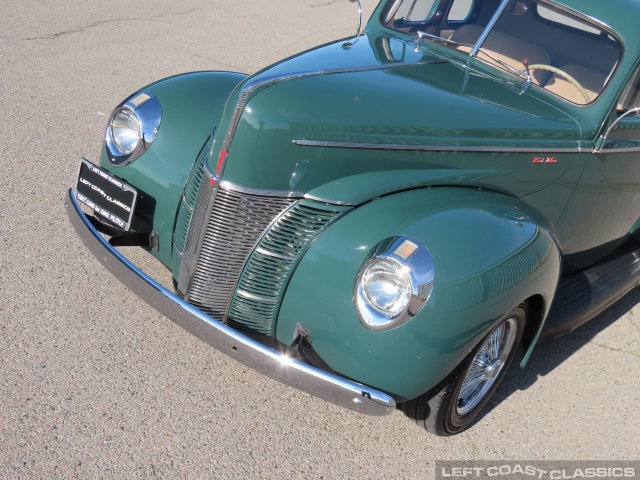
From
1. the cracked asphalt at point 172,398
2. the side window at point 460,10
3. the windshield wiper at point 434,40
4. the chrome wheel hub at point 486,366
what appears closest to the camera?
the cracked asphalt at point 172,398

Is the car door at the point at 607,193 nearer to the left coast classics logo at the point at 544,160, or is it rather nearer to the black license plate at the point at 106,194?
the left coast classics logo at the point at 544,160

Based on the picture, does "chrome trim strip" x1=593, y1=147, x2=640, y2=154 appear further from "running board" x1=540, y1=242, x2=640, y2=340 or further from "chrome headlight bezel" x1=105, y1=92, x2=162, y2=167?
"chrome headlight bezel" x1=105, y1=92, x2=162, y2=167

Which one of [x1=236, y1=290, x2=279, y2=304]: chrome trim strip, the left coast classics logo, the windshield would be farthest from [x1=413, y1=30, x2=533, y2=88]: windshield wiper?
[x1=236, y1=290, x2=279, y2=304]: chrome trim strip

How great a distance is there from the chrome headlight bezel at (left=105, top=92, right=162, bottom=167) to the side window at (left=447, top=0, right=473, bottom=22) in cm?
171

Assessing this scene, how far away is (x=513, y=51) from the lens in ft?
12.4

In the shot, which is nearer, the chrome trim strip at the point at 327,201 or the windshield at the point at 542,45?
the chrome trim strip at the point at 327,201

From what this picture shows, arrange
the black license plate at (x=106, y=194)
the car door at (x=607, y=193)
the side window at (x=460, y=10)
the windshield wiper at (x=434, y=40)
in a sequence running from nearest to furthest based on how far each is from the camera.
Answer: the black license plate at (x=106, y=194)
the car door at (x=607, y=193)
the windshield wiper at (x=434, y=40)
the side window at (x=460, y=10)

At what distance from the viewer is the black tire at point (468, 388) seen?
3.01 metres

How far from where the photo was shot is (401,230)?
284cm

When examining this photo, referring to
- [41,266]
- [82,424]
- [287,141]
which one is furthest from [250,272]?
[41,266]

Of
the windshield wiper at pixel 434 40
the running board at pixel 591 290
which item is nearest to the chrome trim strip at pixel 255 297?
the running board at pixel 591 290

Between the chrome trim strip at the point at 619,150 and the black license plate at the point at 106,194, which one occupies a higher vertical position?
the chrome trim strip at the point at 619,150

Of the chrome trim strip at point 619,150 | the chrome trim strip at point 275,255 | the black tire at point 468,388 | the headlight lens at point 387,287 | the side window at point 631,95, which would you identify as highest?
the side window at point 631,95

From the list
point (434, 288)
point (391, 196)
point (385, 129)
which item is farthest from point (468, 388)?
point (385, 129)
